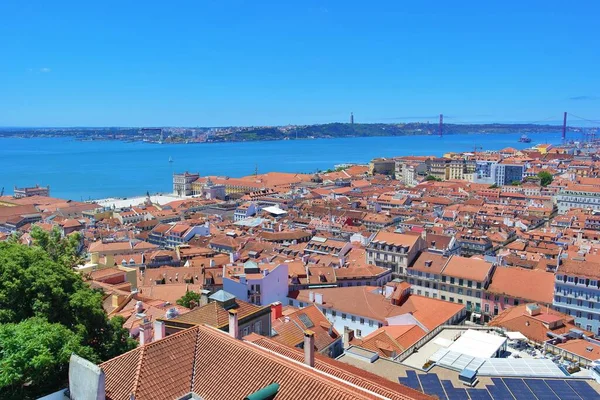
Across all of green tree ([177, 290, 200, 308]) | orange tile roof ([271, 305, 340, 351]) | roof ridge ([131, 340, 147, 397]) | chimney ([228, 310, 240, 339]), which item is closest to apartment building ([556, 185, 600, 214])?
orange tile roof ([271, 305, 340, 351])

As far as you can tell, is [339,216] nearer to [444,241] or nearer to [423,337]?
[444,241]

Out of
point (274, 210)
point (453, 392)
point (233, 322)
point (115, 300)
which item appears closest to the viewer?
point (233, 322)

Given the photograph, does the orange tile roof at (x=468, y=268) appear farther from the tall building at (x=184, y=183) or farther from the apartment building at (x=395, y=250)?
the tall building at (x=184, y=183)

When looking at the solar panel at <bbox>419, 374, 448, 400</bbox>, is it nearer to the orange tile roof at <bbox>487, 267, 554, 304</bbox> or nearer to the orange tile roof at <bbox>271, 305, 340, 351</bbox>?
the orange tile roof at <bbox>271, 305, 340, 351</bbox>

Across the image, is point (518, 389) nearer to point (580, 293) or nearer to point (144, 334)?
point (144, 334)

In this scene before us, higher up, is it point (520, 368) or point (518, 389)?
point (518, 389)

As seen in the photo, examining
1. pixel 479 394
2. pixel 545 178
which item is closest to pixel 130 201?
pixel 545 178

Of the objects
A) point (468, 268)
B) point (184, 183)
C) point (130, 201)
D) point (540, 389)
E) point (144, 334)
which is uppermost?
point (144, 334)

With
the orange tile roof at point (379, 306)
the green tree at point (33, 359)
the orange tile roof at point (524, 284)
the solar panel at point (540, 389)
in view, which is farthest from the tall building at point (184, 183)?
the green tree at point (33, 359)
